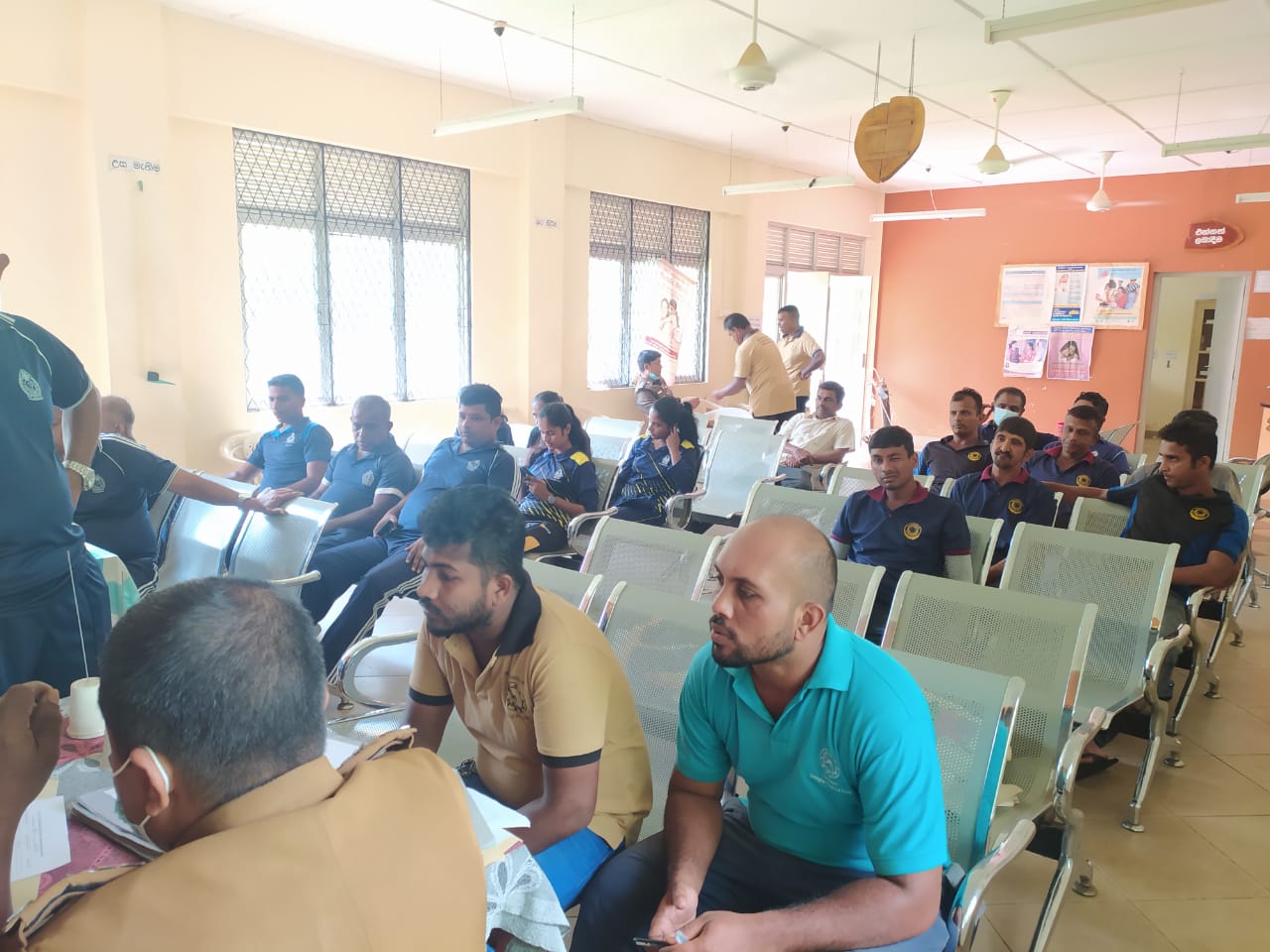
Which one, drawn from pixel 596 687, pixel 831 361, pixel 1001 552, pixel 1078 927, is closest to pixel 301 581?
pixel 596 687

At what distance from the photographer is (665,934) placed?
138 centimetres

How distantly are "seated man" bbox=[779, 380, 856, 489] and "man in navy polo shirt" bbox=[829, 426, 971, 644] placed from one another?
2394 millimetres

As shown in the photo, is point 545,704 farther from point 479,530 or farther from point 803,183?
point 803,183

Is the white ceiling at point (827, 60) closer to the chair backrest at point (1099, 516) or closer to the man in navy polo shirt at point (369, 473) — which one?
the man in navy polo shirt at point (369, 473)

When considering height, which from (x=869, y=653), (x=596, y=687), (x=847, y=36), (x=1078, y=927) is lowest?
(x=1078, y=927)

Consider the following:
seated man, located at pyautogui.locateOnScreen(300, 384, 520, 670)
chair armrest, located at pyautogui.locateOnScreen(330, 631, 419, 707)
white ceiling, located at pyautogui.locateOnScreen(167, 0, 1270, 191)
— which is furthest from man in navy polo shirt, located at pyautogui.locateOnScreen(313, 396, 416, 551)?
white ceiling, located at pyautogui.locateOnScreen(167, 0, 1270, 191)

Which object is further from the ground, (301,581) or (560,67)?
(560,67)

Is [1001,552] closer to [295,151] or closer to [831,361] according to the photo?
[295,151]

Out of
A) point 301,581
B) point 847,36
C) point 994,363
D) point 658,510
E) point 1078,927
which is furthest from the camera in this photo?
point 994,363

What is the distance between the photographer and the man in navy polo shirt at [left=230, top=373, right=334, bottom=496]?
4.34 m

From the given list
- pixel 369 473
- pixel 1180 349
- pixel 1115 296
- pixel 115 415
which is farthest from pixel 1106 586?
pixel 1180 349

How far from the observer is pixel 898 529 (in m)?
2.97

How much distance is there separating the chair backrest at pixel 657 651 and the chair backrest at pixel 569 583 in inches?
4.3

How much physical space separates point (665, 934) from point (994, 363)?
10479mm
